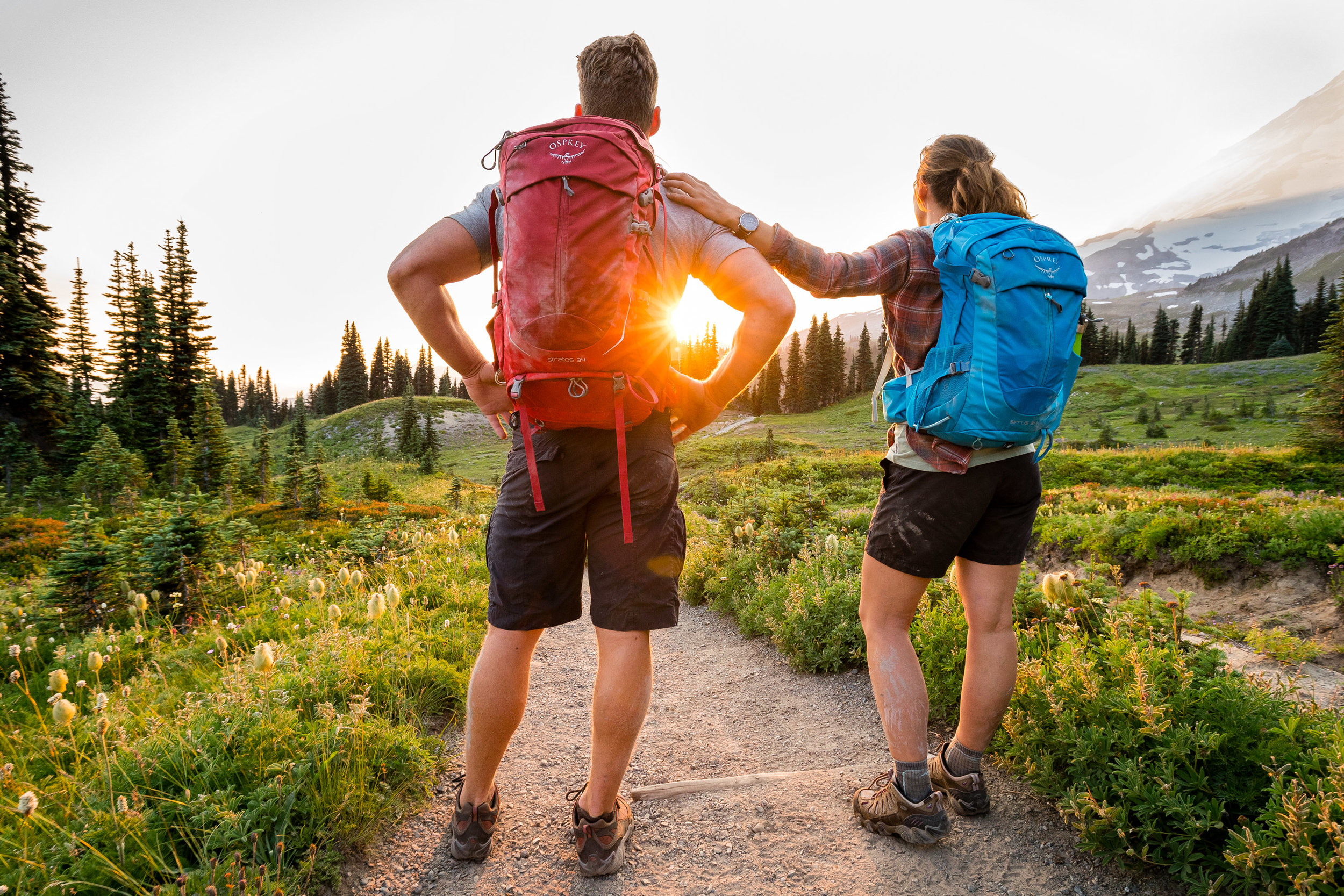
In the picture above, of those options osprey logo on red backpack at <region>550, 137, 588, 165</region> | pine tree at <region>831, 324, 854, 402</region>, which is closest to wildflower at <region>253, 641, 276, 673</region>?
osprey logo on red backpack at <region>550, 137, 588, 165</region>

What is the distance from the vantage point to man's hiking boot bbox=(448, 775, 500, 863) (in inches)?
97.7

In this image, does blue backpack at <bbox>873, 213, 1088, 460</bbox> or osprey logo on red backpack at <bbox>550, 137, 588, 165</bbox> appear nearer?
osprey logo on red backpack at <bbox>550, 137, 588, 165</bbox>

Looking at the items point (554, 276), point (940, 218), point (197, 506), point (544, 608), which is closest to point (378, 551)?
point (197, 506)

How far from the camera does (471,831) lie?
249 centimetres

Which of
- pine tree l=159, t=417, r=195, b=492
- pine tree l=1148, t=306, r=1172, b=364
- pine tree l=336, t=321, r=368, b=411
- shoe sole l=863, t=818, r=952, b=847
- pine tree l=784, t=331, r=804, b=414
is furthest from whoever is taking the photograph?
pine tree l=784, t=331, r=804, b=414

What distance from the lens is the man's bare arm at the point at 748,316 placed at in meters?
2.03

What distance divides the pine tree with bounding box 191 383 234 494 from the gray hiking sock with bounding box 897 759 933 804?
1171 inches

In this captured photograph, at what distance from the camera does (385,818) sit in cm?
263

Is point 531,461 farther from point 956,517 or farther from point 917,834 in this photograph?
point 917,834

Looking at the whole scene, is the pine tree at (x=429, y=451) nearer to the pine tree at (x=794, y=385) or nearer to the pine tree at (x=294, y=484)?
the pine tree at (x=294, y=484)

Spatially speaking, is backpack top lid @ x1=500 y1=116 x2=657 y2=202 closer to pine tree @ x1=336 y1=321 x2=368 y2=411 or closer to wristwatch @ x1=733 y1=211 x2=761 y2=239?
wristwatch @ x1=733 y1=211 x2=761 y2=239

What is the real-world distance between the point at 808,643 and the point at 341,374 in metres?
99.7

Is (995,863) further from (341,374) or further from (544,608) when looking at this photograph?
(341,374)

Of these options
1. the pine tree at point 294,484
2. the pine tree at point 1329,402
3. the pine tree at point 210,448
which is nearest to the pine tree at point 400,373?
the pine tree at point 210,448
